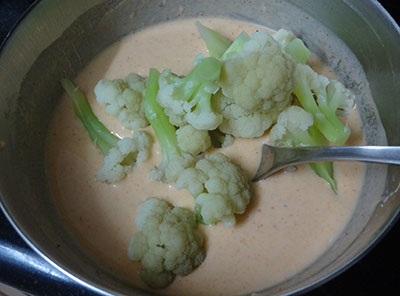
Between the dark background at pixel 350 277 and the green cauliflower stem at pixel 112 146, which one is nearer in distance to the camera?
the dark background at pixel 350 277

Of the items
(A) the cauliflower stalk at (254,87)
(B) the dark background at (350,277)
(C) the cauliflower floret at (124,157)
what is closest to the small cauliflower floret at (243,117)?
(A) the cauliflower stalk at (254,87)

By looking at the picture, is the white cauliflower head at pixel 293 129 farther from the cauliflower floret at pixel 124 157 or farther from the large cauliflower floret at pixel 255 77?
the cauliflower floret at pixel 124 157

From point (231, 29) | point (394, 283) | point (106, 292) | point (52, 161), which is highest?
point (231, 29)

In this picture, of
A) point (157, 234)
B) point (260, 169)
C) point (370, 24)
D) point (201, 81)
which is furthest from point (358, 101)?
point (157, 234)

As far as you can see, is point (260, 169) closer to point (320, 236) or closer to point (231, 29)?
point (320, 236)

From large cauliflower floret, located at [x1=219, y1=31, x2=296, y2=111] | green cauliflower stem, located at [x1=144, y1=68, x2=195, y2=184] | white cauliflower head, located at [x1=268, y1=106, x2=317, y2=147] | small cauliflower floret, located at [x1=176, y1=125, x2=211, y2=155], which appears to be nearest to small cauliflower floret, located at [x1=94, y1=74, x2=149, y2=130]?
green cauliflower stem, located at [x1=144, y1=68, x2=195, y2=184]

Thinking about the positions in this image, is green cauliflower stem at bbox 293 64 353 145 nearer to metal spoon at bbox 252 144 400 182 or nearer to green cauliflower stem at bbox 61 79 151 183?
metal spoon at bbox 252 144 400 182
